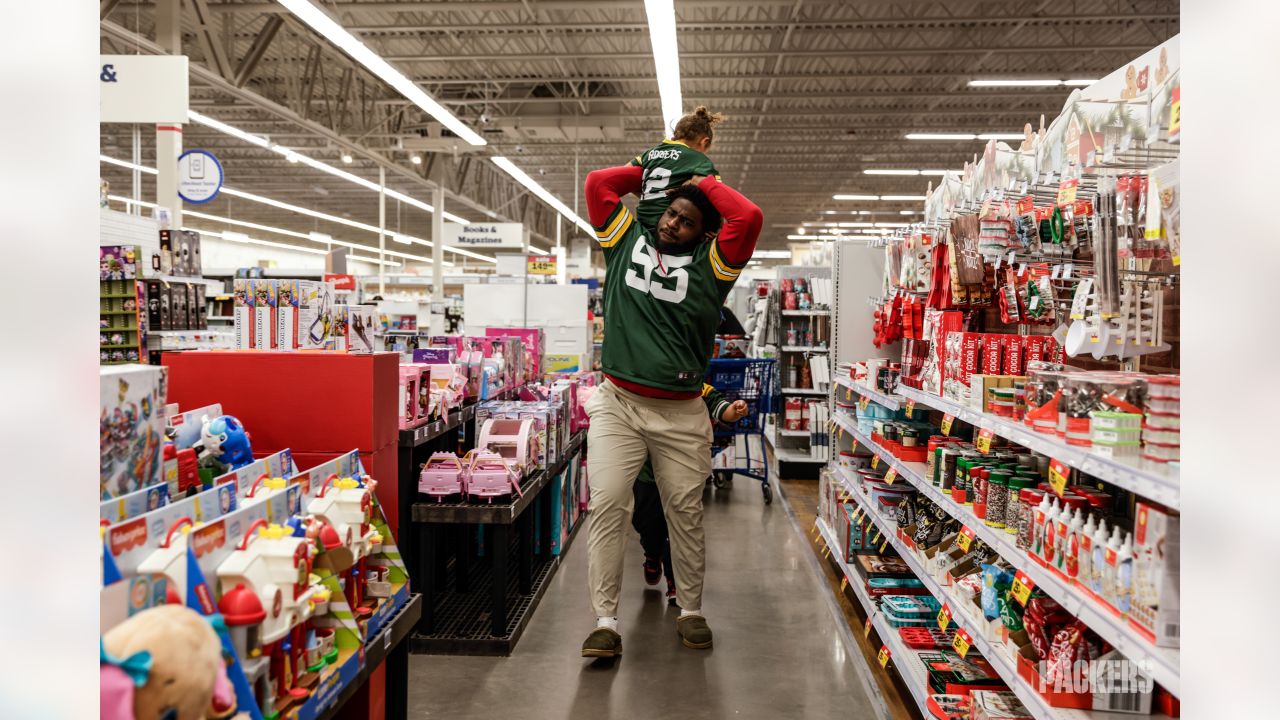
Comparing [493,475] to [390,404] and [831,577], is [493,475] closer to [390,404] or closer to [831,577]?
[390,404]

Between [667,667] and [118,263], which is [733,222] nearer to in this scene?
Answer: [667,667]

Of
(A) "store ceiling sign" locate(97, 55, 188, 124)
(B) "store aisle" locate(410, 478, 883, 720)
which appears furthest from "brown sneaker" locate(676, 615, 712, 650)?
(A) "store ceiling sign" locate(97, 55, 188, 124)

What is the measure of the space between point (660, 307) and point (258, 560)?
7.80ft

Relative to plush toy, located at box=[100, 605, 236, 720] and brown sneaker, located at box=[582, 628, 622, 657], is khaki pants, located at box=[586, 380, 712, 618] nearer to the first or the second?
brown sneaker, located at box=[582, 628, 622, 657]

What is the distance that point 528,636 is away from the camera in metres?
3.99

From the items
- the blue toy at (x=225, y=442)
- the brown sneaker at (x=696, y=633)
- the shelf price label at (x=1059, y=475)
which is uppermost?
the blue toy at (x=225, y=442)

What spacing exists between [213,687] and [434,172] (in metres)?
17.8

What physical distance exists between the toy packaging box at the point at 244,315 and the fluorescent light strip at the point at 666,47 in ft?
10.7

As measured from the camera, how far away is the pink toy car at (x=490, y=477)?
12.7ft

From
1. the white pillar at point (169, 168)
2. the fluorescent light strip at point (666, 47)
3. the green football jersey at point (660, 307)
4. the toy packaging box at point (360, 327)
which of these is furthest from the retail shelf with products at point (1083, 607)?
the white pillar at point (169, 168)

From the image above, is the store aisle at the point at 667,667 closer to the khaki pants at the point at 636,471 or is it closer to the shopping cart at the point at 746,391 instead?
the khaki pants at the point at 636,471

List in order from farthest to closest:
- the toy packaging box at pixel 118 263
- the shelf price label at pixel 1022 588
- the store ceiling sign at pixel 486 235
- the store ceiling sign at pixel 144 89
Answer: the store ceiling sign at pixel 486 235
the store ceiling sign at pixel 144 89
the toy packaging box at pixel 118 263
the shelf price label at pixel 1022 588
